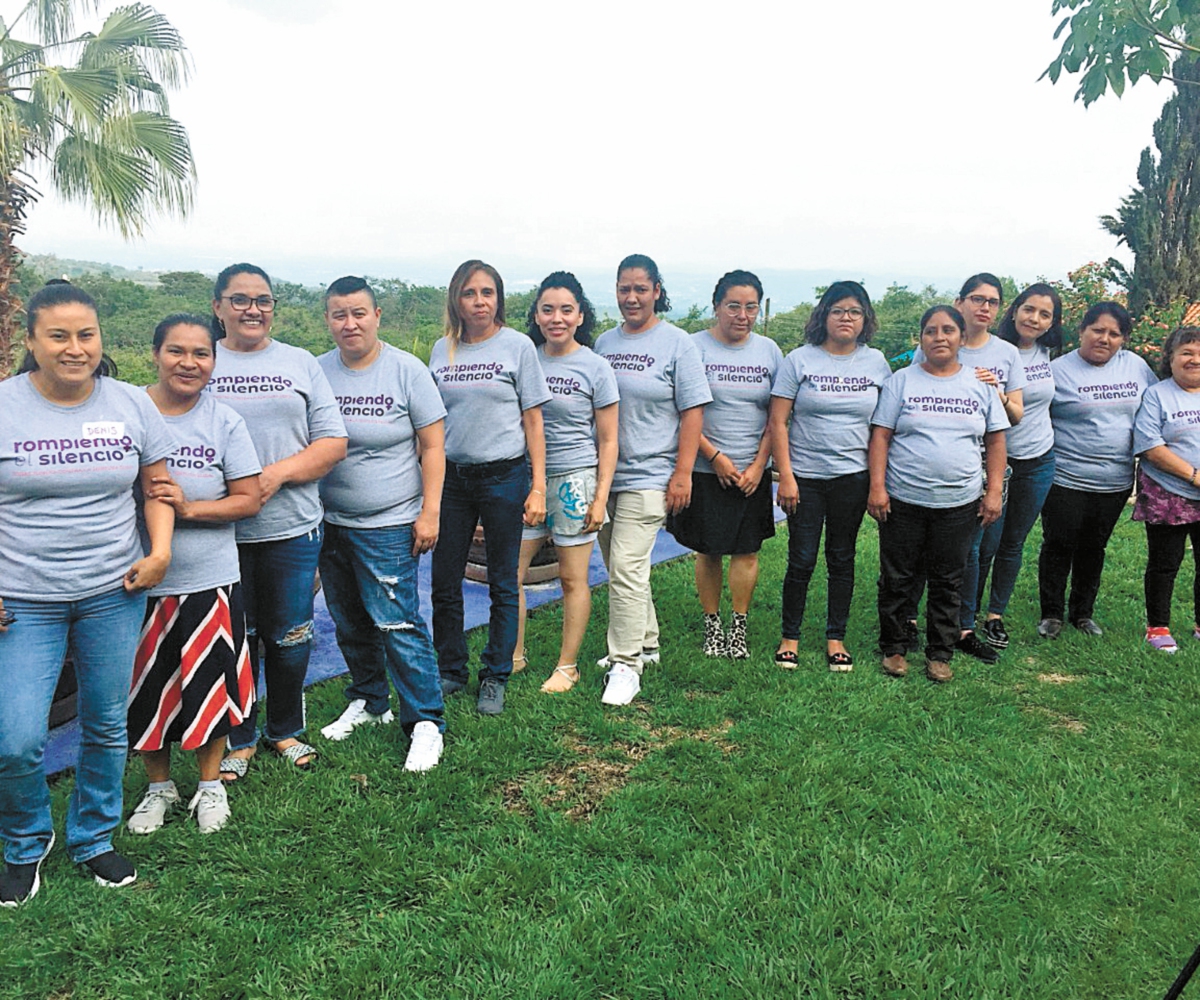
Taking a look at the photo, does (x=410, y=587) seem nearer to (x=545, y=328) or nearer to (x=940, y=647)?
(x=545, y=328)

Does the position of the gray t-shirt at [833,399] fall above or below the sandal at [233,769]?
above

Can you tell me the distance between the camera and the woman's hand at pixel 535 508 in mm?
3789

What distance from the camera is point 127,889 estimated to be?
8.75 feet

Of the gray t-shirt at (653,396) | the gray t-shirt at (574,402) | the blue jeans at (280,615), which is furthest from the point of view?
the gray t-shirt at (653,396)

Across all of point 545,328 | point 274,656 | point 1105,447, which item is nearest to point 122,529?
point 274,656

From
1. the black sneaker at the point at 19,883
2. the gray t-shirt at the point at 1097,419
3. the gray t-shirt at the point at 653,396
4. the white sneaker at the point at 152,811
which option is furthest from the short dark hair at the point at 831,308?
the black sneaker at the point at 19,883

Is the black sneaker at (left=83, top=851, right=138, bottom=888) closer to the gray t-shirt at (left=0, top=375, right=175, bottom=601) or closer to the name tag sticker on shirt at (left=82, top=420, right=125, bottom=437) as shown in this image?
the gray t-shirt at (left=0, top=375, right=175, bottom=601)

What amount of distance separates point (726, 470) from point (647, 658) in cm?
104

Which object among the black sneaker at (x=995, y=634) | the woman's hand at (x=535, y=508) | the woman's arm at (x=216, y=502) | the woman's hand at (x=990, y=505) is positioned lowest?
the black sneaker at (x=995, y=634)

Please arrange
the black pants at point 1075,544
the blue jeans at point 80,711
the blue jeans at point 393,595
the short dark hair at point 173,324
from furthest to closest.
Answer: the black pants at point 1075,544
the blue jeans at point 393,595
the short dark hair at point 173,324
the blue jeans at point 80,711

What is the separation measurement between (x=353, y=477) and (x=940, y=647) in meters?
2.93

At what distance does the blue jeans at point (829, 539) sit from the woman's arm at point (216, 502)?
2536 millimetres

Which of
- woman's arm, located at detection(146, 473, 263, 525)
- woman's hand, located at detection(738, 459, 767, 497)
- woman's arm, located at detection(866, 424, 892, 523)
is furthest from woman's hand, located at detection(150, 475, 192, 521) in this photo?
woman's arm, located at detection(866, 424, 892, 523)

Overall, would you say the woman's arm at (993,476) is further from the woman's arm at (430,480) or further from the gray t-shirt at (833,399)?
the woman's arm at (430,480)
